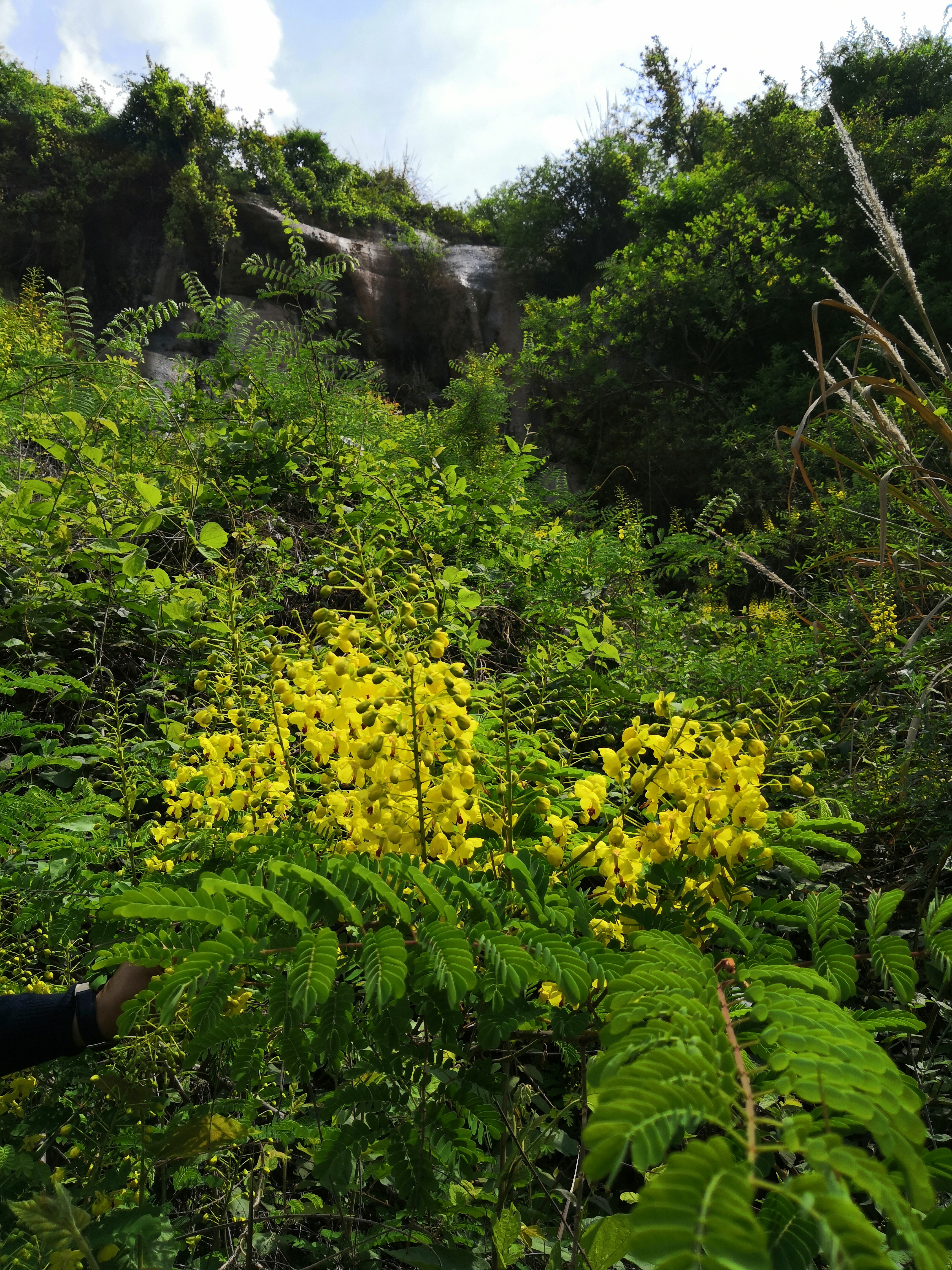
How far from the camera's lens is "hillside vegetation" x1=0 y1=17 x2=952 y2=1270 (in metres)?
0.62

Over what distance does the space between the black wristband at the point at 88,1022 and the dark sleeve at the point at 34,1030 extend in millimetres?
10

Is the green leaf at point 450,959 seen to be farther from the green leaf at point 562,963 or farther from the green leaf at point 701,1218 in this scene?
the green leaf at point 701,1218

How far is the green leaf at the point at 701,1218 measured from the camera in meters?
0.37

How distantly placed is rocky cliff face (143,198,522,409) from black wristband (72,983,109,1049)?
13007mm

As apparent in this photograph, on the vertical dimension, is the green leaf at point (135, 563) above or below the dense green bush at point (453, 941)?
above

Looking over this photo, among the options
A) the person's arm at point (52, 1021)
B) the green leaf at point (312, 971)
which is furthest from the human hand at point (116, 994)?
the green leaf at point (312, 971)

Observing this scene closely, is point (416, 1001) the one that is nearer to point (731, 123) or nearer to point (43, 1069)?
point (43, 1069)

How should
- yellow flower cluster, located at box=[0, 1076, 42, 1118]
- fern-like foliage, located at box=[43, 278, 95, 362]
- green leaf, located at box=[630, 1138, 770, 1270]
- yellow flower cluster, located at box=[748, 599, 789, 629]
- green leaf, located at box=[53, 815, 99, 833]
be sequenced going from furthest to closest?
yellow flower cluster, located at box=[748, 599, 789, 629] → fern-like foliage, located at box=[43, 278, 95, 362] → green leaf, located at box=[53, 815, 99, 833] → yellow flower cluster, located at box=[0, 1076, 42, 1118] → green leaf, located at box=[630, 1138, 770, 1270]

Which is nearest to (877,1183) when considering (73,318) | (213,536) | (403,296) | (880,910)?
(880,910)

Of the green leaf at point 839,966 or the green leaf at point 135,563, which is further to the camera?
the green leaf at point 135,563

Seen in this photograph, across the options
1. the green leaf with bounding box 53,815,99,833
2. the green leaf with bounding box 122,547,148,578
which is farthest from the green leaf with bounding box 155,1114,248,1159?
the green leaf with bounding box 122,547,148,578

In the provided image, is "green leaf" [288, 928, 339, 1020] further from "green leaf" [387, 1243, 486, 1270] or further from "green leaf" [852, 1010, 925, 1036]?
"green leaf" [852, 1010, 925, 1036]

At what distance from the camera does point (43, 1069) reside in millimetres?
1225

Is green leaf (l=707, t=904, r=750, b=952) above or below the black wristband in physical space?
above
